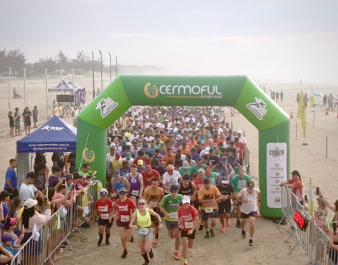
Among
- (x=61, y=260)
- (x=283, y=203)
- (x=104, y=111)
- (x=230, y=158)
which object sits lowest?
(x=61, y=260)

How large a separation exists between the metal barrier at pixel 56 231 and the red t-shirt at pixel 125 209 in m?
1.12

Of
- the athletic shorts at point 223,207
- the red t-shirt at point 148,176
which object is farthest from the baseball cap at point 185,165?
the athletic shorts at point 223,207

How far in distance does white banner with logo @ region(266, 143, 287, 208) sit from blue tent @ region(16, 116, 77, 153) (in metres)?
5.51

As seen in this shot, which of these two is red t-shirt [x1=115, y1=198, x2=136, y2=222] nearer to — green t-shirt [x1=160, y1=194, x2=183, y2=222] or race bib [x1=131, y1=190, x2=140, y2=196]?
green t-shirt [x1=160, y1=194, x2=183, y2=222]

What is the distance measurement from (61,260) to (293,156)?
1438 cm

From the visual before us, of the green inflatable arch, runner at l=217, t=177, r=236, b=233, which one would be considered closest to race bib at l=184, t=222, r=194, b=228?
runner at l=217, t=177, r=236, b=233

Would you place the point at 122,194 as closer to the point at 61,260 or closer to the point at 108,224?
the point at 108,224

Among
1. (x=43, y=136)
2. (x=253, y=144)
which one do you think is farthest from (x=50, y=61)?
(x=43, y=136)

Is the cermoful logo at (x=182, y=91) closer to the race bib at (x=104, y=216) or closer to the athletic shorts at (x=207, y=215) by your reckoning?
the athletic shorts at (x=207, y=215)

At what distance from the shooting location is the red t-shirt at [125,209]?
9586mm

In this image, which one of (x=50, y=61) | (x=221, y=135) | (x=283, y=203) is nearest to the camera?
(x=283, y=203)

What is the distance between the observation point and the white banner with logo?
480 inches

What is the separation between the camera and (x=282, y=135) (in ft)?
40.0

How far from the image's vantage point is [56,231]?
9180mm
